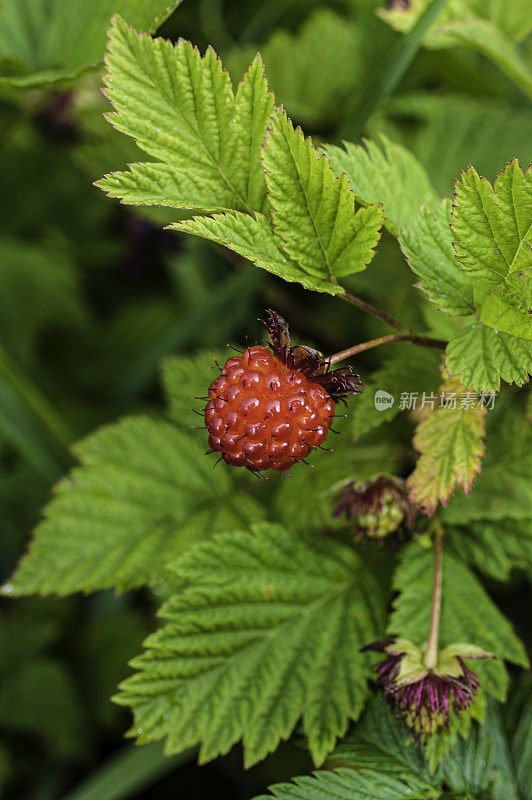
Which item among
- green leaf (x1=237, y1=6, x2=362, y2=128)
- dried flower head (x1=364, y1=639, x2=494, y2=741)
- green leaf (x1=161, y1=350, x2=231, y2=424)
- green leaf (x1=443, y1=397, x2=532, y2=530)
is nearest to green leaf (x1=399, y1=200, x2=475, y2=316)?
green leaf (x1=443, y1=397, x2=532, y2=530)

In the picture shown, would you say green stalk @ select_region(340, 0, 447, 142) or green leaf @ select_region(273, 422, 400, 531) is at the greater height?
green stalk @ select_region(340, 0, 447, 142)

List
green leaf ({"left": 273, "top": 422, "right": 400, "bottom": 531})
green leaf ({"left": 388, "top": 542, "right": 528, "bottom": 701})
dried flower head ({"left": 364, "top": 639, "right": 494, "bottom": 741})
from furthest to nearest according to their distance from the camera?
green leaf ({"left": 273, "top": 422, "right": 400, "bottom": 531}) → green leaf ({"left": 388, "top": 542, "right": 528, "bottom": 701}) → dried flower head ({"left": 364, "top": 639, "right": 494, "bottom": 741})

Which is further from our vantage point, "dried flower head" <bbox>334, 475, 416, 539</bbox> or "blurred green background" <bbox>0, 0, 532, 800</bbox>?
"blurred green background" <bbox>0, 0, 532, 800</bbox>

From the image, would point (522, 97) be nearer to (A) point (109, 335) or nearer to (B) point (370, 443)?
(B) point (370, 443)

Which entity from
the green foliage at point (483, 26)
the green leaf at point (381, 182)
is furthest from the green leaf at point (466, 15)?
the green leaf at point (381, 182)

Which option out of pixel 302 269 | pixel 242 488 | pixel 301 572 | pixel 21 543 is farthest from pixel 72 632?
pixel 302 269

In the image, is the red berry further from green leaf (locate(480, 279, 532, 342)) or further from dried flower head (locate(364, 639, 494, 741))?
dried flower head (locate(364, 639, 494, 741))

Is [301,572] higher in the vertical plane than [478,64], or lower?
lower
